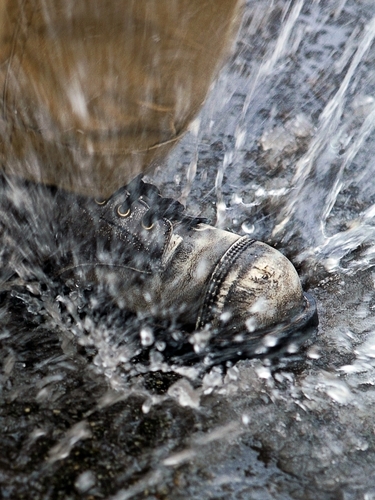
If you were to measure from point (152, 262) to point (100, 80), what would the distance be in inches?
19.5

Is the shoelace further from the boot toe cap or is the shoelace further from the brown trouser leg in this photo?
the boot toe cap

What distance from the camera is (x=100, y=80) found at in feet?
5.10

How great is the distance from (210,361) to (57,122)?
72 cm

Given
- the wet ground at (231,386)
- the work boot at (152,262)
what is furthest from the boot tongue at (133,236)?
the wet ground at (231,386)

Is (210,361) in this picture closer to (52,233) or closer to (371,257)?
(52,233)

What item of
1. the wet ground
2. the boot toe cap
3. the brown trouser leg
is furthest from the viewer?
the boot toe cap

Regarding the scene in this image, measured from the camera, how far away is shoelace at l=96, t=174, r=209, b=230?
5.64 feet

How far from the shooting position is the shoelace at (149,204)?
172 centimetres

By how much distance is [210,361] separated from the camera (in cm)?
163

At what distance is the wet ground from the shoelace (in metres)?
0.28

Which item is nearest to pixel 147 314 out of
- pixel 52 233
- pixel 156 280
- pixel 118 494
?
pixel 156 280

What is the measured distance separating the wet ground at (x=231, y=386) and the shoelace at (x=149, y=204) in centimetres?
28

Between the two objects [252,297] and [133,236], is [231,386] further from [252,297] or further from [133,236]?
[133,236]

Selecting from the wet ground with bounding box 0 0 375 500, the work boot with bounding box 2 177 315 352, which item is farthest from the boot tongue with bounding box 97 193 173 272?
the wet ground with bounding box 0 0 375 500
